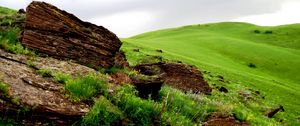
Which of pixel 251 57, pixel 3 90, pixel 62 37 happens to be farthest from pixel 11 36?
pixel 251 57

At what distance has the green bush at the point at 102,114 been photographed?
1193 centimetres

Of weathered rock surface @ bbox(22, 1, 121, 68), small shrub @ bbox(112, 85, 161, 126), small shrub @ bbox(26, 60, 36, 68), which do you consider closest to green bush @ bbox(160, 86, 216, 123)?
small shrub @ bbox(112, 85, 161, 126)

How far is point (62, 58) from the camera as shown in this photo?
52.4 ft

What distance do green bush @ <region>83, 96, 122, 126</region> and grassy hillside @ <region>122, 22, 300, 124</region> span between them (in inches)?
1022

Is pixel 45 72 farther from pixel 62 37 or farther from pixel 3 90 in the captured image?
pixel 62 37

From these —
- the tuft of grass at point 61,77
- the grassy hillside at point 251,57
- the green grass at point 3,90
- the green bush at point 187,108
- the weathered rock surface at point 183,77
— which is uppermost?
the green grass at point 3,90

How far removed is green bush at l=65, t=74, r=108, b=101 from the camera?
1297 centimetres

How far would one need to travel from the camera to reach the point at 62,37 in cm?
1650

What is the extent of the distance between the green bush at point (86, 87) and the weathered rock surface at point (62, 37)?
244 cm

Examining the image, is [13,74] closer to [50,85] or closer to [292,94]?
[50,85]

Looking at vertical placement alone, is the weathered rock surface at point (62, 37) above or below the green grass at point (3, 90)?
above

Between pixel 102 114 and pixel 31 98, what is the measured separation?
1930 mm

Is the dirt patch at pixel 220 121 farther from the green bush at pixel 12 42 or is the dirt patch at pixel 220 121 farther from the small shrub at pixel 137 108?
the green bush at pixel 12 42

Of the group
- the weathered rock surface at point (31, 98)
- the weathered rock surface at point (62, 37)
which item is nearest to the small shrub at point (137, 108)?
the weathered rock surface at point (31, 98)
